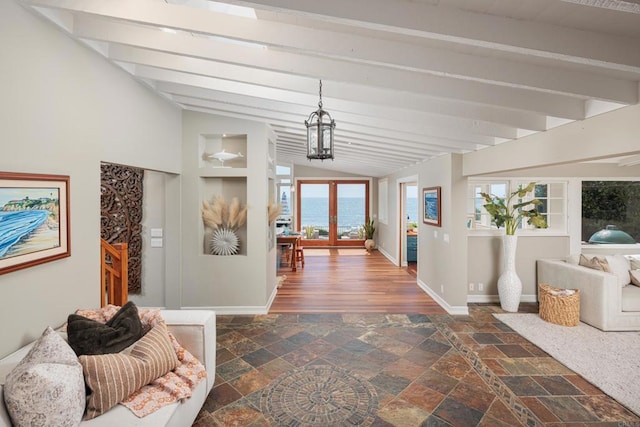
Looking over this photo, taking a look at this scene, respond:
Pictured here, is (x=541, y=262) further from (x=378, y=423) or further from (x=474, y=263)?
(x=378, y=423)

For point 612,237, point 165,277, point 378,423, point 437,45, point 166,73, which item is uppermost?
point 166,73

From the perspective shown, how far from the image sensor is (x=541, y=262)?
4.78 metres

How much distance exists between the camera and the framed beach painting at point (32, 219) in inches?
67.2

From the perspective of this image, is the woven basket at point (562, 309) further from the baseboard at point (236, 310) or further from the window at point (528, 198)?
the baseboard at point (236, 310)

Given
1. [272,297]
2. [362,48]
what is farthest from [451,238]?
[362,48]

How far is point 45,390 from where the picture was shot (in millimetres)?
1420

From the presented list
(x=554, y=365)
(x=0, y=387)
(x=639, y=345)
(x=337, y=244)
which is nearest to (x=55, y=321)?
(x=0, y=387)

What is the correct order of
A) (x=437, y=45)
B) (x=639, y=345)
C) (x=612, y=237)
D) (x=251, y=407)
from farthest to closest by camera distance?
(x=612, y=237)
(x=639, y=345)
(x=251, y=407)
(x=437, y=45)

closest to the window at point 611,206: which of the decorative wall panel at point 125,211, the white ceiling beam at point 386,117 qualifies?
the white ceiling beam at point 386,117

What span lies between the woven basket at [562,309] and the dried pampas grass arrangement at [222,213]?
4.17 metres

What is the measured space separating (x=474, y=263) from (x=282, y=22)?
446 cm

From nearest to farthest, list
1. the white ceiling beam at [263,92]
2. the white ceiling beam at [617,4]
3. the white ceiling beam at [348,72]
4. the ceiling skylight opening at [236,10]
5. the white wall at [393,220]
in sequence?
1. the white ceiling beam at [617,4]
2. the ceiling skylight opening at [236,10]
3. the white ceiling beam at [348,72]
4. the white ceiling beam at [263,92]
5. the white wall at [393,220]

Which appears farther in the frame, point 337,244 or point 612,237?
point 337,244

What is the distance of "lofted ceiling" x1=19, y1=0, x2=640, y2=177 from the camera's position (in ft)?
4.66
